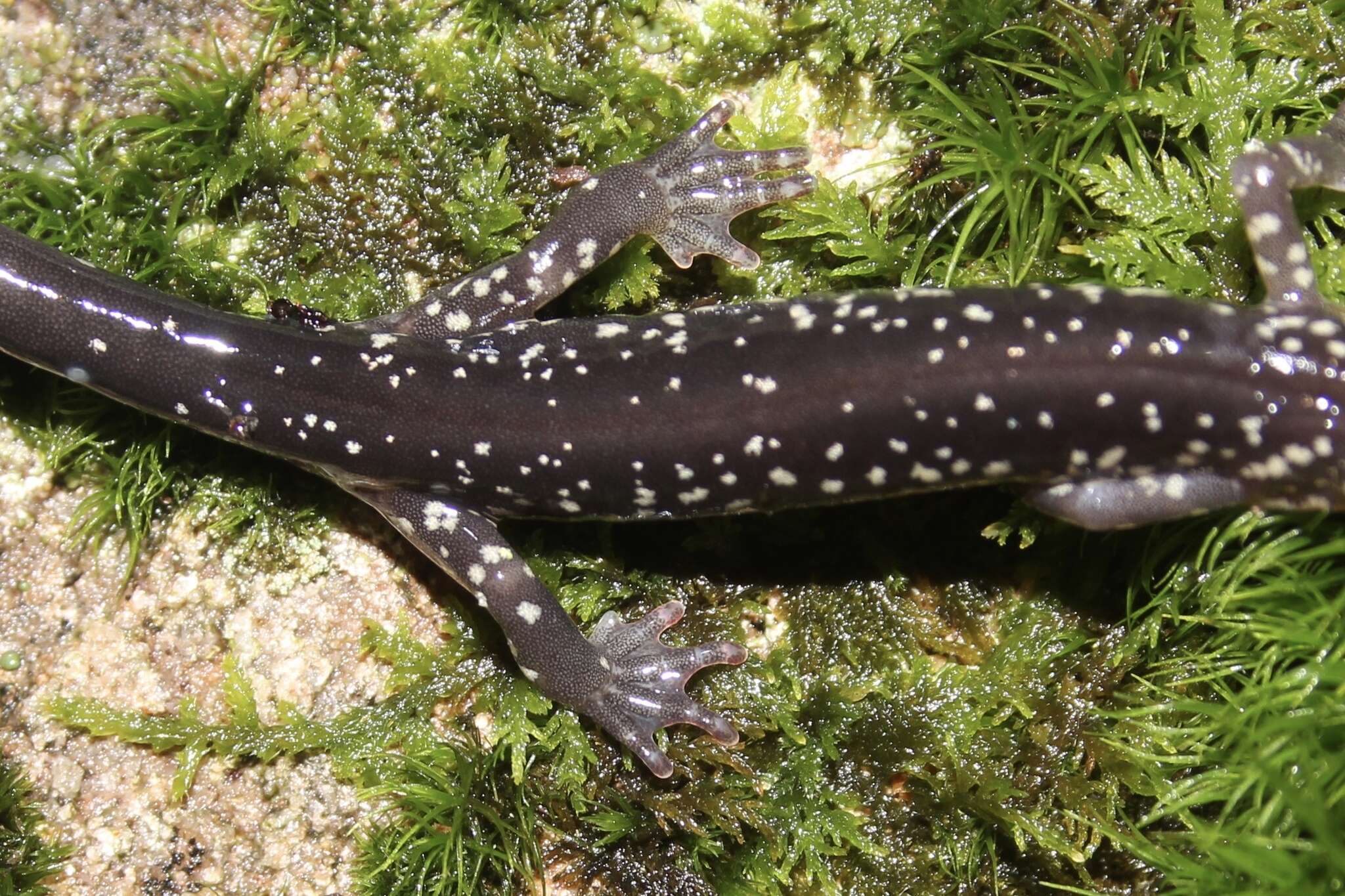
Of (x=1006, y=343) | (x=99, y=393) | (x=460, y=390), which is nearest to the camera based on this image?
(x=1006, y=343)

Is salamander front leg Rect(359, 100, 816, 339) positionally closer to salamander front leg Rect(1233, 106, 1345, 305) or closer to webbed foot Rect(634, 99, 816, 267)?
webbed foot Rect(634, 99, 816, 267)

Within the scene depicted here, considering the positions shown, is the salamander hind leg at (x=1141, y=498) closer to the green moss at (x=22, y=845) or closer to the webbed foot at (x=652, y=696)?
the webbed foot at (x=652, y=696)

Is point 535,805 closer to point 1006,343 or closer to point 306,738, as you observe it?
point 306,738

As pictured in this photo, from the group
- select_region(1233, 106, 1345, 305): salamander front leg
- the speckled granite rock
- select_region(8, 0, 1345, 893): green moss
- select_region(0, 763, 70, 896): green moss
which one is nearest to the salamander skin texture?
select_region(1233, 106, 1345, 305): salamander front leg

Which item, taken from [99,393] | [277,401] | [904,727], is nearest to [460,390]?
[277,401]

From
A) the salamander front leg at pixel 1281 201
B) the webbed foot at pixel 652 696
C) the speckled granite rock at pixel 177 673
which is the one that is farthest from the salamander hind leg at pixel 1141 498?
the speckled granite rock at pixel 177 673
